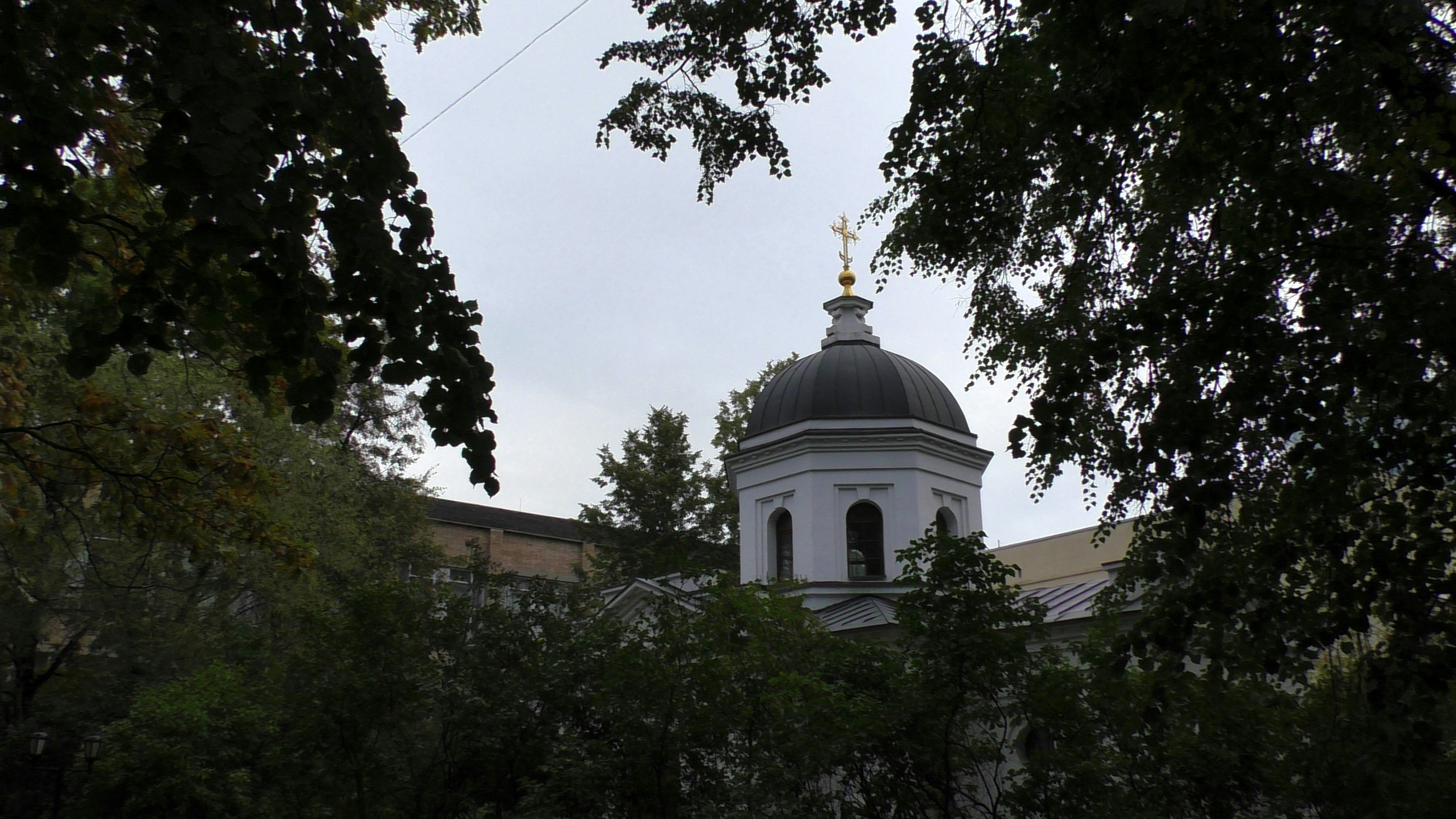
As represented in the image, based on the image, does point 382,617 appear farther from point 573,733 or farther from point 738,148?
point 738,148

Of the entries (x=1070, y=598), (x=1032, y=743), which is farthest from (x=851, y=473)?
(x=1032, y=743)

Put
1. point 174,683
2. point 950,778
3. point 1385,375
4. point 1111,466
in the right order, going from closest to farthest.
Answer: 1. point 1385,375
2. point 1111,466
3. point 950,778
4. point 174,683

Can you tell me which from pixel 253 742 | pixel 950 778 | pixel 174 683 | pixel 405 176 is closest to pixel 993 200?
pixel 405 176

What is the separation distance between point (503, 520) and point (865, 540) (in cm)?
3075

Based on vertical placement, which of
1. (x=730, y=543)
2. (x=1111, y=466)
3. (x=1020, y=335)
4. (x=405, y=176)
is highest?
(x=730, y=543)

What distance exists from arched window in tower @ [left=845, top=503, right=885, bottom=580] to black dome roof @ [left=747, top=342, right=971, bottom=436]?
1.70 m

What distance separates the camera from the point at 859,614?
1823 centimetres

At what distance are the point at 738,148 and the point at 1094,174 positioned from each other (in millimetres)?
2703

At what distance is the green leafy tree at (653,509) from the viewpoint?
33.3 metres

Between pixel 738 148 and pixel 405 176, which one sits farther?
pixel 738 148

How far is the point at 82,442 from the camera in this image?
874cm

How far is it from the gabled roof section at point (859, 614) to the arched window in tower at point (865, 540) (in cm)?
109

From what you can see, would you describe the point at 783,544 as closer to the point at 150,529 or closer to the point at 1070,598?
the point at 1070,598

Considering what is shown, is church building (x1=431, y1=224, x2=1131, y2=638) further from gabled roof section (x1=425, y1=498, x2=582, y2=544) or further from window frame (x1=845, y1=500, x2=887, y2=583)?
gabled roof section (x1=425, y1=498, x2=582, y2=544)
